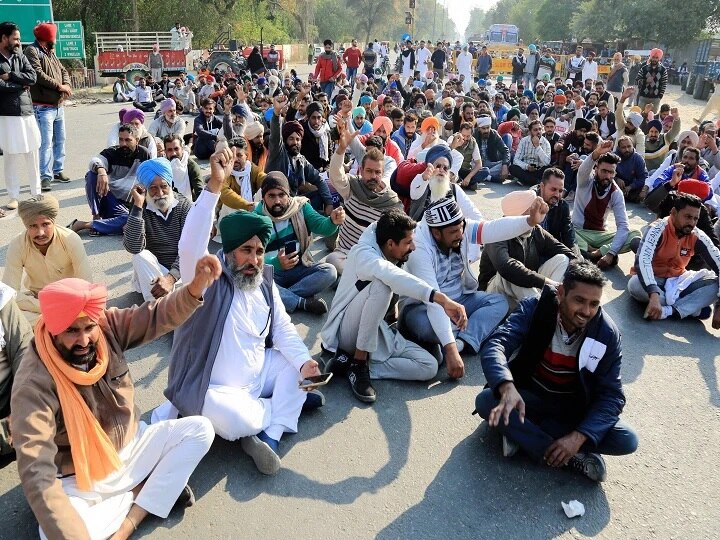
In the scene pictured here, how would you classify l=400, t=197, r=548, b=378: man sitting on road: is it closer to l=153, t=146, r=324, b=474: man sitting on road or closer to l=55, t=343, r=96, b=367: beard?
l=153, t=146, r=324, b=474: man sitting on road

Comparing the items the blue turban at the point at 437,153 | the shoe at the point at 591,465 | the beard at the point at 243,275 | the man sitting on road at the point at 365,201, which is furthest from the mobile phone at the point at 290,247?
the shoe at the point at 591,465

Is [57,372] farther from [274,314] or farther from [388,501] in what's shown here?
[388,501]

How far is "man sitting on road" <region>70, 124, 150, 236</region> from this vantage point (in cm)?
679

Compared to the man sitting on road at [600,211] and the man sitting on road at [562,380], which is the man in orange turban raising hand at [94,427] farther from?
the man sitting on road at [600,211]

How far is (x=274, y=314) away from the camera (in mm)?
3623

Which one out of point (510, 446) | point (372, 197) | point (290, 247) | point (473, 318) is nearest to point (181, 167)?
point (290, 247)

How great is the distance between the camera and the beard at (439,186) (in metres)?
5.85

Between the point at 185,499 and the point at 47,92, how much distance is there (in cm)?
674

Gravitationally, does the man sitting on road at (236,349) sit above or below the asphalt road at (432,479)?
above

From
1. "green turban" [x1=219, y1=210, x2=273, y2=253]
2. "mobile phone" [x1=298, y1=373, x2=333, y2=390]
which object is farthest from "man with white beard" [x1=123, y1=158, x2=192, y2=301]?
"mobile phone" [x1=298, y1=373, x2=333, y2=390]

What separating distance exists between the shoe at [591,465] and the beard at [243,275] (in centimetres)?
198

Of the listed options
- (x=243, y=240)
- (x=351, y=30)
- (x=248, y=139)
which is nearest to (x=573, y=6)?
(x=351, y=30)

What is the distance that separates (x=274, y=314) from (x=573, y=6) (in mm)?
65046

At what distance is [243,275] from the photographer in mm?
3404
